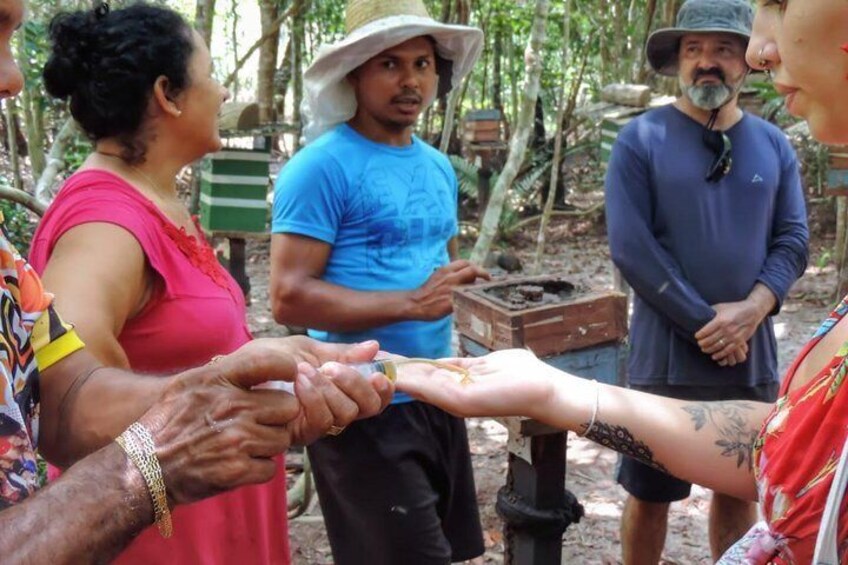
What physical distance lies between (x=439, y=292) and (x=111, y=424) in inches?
56.8

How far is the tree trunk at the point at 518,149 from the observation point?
13.0ft

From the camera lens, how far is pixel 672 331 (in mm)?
3344

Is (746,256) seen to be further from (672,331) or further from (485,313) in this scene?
(485,313)

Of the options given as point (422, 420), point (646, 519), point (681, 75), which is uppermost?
point (681, 75)

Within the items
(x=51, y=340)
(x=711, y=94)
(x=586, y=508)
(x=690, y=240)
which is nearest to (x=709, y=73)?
(x=711, y=94)

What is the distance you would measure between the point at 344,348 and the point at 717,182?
198 cm

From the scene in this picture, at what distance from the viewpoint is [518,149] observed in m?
4.15

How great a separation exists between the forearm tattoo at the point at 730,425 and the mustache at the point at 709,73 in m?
1.76

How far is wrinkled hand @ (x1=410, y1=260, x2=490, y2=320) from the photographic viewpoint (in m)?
2.92

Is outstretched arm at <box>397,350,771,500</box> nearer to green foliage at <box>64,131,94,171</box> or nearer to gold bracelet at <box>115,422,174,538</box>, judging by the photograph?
gold bracelet at <box>115,422,174,538</box>

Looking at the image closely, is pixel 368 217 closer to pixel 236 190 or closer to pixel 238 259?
pixel 236 190

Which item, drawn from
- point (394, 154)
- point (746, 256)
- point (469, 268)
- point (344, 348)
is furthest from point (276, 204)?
point (746, 256)

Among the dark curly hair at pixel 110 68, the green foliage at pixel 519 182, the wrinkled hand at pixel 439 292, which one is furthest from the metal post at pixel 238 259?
the dark curly hair at pixel 110 68

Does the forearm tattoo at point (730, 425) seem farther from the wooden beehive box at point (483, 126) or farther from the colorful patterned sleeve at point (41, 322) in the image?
the wooden beehive box at point (483, 126)
